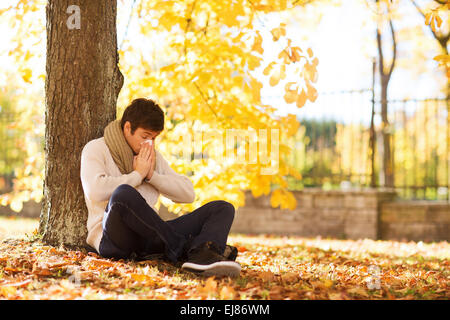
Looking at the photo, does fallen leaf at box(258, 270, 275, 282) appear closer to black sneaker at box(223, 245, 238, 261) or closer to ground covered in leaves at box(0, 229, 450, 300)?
ground covered in leaves at box(0, 229, 450, 300)

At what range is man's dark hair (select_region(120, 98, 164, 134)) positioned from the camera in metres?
3.88

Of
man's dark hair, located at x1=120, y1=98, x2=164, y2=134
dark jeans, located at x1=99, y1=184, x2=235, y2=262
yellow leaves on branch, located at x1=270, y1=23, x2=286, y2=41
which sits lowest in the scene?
dark jeans, located at x1=99, y1=184, x2=235, y2=262

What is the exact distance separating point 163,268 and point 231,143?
2.45 metres

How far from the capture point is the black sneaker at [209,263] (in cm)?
330

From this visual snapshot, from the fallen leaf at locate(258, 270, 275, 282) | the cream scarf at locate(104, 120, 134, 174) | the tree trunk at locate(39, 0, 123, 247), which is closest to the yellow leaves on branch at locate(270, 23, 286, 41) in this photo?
the tree trunk at locate(39, 0, 123, 247)

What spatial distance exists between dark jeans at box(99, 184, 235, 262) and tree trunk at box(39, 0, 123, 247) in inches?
26.5

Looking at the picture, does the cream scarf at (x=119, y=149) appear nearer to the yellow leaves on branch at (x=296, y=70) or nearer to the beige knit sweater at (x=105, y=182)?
the beige knit sweater at (x=105, y=182)

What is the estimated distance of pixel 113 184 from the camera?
146 inches

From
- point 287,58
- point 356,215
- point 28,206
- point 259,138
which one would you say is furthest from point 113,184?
point 28,206

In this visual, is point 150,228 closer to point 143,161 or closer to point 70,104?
point 143,161

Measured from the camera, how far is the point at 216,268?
10.9 ft

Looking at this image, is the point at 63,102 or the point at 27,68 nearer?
the point at 63,102
